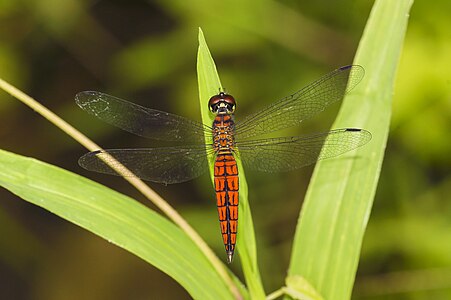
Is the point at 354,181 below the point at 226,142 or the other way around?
below

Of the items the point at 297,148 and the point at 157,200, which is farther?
the point at 297,148

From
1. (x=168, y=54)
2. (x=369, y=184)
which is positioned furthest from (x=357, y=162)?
(x=168, y=54)

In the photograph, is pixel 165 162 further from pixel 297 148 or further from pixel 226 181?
pixel 297 148

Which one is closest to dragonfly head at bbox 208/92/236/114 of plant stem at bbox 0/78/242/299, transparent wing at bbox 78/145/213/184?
transparent wing at bbox 78/145/213/184

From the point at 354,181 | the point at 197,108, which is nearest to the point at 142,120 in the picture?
the point at 354,181

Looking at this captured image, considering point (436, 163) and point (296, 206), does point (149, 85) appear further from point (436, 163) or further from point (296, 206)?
point (436, 163)

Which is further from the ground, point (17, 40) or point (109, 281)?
point (17, 40)

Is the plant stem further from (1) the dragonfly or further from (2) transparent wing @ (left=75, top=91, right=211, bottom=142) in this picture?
(2) transparent wing @ (left=75, top=91, right=211, bottom=142)
